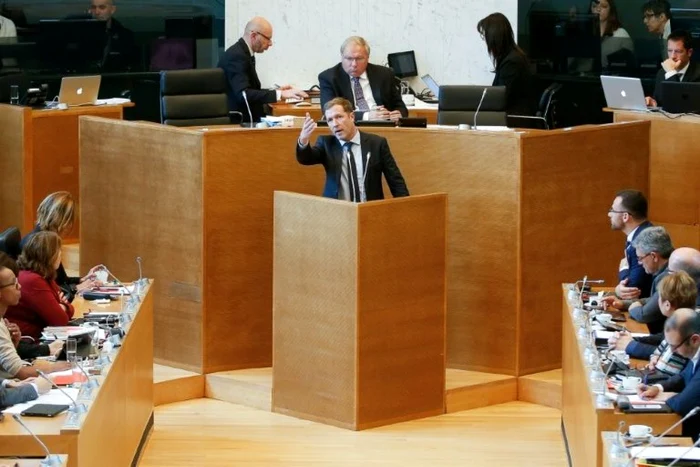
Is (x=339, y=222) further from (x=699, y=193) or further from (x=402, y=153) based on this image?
(x=699, y=193)

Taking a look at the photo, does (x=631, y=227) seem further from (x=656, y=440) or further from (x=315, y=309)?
(x=656, y=440)

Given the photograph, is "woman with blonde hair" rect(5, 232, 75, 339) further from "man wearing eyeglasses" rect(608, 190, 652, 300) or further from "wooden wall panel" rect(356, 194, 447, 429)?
"man wearing eyeglasses" rect(608, 190, 652, 300)

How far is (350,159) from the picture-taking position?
8.95m

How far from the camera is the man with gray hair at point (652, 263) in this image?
786cm

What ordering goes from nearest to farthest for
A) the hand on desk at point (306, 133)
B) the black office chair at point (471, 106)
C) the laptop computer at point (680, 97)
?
the hand on desk at point (306, 133) < the laptop computer at point (680, 97) < the black office chair at point (471, 106)

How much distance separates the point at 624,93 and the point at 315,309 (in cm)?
283

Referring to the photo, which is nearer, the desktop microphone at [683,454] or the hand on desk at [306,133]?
the desktop microphone at [683,454]

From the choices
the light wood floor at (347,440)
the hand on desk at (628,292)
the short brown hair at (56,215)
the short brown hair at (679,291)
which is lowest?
the light wood floor at (347,440)

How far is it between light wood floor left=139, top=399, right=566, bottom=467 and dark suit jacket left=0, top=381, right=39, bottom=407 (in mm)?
1696

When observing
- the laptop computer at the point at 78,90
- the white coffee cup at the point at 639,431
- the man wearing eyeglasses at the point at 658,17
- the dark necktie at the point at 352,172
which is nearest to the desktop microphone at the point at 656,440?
the white coffee cup at the point at 639,431

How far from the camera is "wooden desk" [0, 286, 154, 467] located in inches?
238

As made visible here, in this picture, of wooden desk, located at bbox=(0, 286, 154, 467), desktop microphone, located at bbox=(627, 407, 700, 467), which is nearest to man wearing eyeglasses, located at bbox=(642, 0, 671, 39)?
wooden desk, located at bbox=(0, 286, 154, 467)

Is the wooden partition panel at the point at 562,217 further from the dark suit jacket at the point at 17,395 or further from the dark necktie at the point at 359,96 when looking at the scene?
the dark suit jacket at the point at 17,395

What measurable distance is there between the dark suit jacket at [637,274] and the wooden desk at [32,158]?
4.23 m
